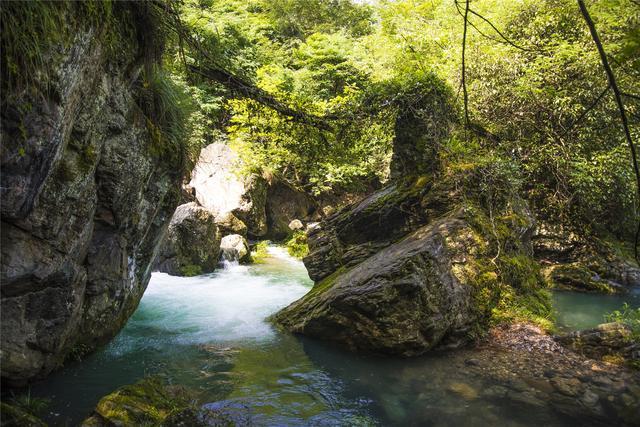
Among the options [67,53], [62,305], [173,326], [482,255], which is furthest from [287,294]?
[67,53]

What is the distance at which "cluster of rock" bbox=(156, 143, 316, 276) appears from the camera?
12.6 metres

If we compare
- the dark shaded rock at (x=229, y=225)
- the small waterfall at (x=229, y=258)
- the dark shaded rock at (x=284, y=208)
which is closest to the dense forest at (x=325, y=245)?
the small waterfall at (x=229, y=258)

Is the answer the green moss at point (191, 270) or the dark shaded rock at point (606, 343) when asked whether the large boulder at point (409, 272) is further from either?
the green moss at point (191, 270)

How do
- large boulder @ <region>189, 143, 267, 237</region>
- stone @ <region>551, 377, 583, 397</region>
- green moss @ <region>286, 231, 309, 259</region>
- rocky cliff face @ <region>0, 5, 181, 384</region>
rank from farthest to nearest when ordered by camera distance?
large boulder @ <region>189, 143, 267, 237</region> < green moss @ <region>286, 231, 309, 259</region> < stone @ <region>551, 377, 583, 397</region> < rocky cliff face @ <region>0, 5, 181, 384</region>

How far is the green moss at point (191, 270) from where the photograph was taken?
481 inches

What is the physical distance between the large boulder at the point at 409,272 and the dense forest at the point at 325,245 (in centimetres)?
4

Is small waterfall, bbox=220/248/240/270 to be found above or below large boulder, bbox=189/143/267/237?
below

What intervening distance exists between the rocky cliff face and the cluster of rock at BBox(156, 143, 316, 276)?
6.15 meters

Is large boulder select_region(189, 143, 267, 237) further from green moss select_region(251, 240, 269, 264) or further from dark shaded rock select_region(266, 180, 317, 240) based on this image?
dark shaded rock select_region(266, 180, 317, 240)

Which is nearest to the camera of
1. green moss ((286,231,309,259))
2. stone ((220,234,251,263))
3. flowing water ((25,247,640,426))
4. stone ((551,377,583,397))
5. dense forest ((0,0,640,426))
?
dense forest ((0,0,640,426))

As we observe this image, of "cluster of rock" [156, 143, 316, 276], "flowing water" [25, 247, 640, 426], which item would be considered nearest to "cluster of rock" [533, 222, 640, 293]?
"flowing water" [25, 247, 640, 426]

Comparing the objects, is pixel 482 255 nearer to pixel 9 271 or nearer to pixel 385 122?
pixel 385 122

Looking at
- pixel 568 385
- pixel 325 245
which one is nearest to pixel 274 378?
pixel 568 385

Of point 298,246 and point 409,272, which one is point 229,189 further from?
point 409,272
